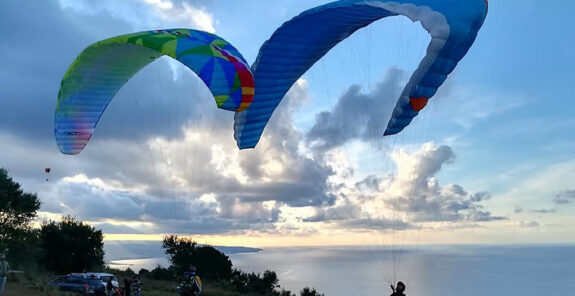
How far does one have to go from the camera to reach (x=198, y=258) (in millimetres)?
50250

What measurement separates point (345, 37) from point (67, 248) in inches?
1243

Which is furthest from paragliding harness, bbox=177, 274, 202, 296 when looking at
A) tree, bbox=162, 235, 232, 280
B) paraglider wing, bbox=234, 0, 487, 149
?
tree, bbox=162, 235, 232, 280

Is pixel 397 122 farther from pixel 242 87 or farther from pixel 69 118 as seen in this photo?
pixel 69 118

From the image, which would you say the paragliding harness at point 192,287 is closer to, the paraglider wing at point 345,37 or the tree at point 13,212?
the paraglider wing at point 345,37

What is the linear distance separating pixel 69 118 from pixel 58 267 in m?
26.6

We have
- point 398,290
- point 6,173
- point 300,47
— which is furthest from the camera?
point 6,173

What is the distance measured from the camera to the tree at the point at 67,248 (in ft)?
132

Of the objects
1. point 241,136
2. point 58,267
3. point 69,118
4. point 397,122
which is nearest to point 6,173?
point 58,267

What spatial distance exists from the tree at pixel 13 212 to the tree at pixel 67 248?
1817 millimetres

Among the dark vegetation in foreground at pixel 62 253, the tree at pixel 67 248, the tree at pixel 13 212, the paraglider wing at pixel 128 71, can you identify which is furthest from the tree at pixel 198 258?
the paraglider wing at pixel 128 71

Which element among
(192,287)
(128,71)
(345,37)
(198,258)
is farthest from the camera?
(198,258)

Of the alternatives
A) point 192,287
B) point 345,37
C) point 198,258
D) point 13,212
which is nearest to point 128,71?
point 345,37

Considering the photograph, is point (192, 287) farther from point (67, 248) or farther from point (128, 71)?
point (67, 248)

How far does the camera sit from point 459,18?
11383 millimetres
